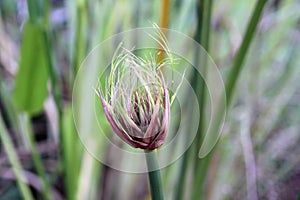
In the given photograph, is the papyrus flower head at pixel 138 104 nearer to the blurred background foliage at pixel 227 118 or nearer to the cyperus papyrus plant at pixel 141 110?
the cyperus papyrus plant at pixel 141 110

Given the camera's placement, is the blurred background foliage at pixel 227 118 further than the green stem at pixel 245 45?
Yes

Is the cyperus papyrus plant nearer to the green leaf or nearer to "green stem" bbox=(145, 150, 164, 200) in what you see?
"green stem" bbox=(145, 150, 164, 200)

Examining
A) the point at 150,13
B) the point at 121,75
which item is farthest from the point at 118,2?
the point at 121,75

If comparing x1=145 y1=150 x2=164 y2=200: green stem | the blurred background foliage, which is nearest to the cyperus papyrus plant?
x1=145 y1=150 x2=164 y2=200: green stem

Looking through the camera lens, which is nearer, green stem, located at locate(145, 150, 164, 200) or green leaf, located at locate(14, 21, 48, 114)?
green stem, located at locate(145, 150, 164, 200)

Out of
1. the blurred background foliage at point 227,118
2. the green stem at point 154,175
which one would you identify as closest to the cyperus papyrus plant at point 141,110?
the green stem at point 154,175

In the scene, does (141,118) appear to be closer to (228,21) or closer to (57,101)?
(57,101)

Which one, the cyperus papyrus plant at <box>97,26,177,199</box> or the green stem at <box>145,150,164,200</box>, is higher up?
the cyperus papyrus plant at <box>97,26,177,199</box>

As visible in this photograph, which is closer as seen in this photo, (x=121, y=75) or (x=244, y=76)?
(x=121, y=75)
